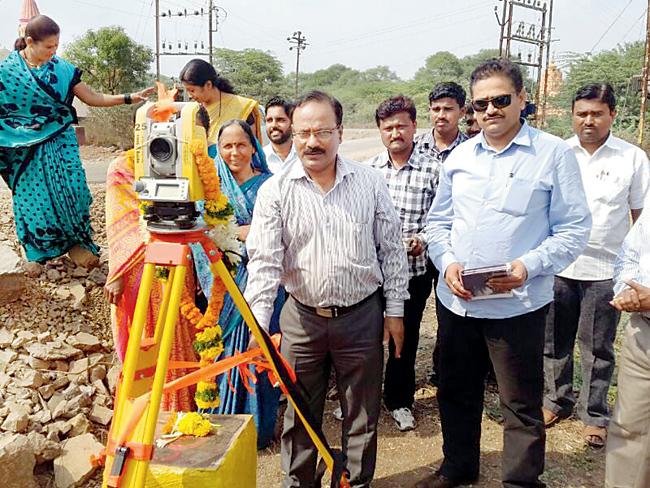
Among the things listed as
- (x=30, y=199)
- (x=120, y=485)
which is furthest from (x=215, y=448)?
(x=30, y=199)

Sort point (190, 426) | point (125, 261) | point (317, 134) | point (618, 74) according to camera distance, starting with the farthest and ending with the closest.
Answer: point (618, 74)
point (125, 261)
point (317, 134)
point (190, 426)

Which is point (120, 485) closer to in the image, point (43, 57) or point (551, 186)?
point (551, 186)

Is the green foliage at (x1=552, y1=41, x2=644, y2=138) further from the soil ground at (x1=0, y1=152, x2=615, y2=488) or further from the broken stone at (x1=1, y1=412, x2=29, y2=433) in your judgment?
the broken stone at (x1=1, y1=412, x2=29, y2=433)

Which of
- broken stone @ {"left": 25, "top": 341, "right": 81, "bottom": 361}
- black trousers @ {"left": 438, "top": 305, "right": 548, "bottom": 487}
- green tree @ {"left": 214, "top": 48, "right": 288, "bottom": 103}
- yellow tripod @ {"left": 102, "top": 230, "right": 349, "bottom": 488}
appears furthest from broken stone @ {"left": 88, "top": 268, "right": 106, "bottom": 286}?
green tree @ {"left": 214, "top": 48, "right": 288, "bottom": 103}

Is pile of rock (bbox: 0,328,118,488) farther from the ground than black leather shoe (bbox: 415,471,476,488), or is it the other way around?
pile of rock (bbox: 0,328,118,488)

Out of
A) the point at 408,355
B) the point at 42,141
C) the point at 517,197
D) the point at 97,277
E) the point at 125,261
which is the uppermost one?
the point at 42,141

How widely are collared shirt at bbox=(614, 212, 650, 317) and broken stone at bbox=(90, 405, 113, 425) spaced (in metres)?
2.71

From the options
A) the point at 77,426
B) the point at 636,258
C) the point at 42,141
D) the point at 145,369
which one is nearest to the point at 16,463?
the point at 77,426

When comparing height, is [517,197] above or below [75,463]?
above

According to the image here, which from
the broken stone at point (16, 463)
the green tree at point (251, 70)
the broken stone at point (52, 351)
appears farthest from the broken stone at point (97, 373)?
the green tree at point (251, 70)

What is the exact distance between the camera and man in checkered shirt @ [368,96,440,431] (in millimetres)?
3385

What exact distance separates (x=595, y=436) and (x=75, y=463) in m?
2.91

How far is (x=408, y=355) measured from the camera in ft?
11.9

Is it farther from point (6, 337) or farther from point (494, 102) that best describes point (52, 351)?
point (494, 102)
